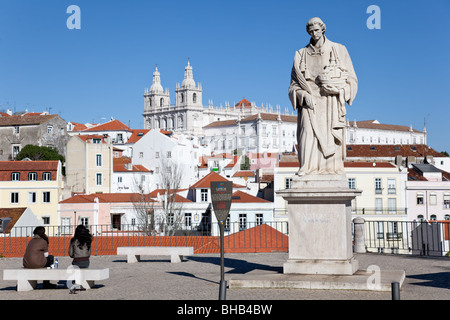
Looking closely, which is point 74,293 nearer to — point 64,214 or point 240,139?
point 64,214

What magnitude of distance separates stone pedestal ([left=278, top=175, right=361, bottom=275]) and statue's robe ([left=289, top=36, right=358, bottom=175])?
293 mm

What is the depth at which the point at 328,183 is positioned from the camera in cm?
1094

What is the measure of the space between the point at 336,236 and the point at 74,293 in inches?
167

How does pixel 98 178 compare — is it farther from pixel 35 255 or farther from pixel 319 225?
pixel 319 225

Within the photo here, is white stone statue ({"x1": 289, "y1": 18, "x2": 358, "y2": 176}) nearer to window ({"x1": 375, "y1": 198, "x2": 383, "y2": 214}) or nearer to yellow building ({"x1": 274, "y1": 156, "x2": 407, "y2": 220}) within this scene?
yellow building ({"x1": 274, "y1": 156, "x2": 407, "y2": 220})

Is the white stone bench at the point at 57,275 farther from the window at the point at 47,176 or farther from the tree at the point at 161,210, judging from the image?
the window at the point at 47,176

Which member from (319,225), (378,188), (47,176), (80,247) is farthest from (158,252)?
(378,188)

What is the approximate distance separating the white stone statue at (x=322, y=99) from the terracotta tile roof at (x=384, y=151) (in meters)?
81.2

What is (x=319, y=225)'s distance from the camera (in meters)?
10.9

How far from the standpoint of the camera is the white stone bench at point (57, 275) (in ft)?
35.6

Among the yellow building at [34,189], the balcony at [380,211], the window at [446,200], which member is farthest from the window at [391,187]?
the yellow building at [34,189]

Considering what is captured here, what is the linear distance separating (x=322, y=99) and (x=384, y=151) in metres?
90.7

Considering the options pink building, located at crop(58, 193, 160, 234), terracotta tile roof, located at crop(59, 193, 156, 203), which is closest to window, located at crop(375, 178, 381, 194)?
pink building, located at crop(58, 193, 160, 234)
